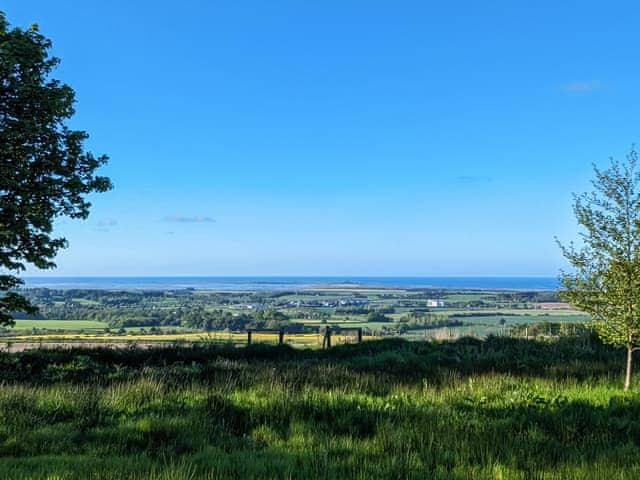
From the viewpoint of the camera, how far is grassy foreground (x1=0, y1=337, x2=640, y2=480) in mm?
6133

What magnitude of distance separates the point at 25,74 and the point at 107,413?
13.0 meters

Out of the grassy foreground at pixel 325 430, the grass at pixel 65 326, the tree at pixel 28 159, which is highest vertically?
the tree at pixel 28 159

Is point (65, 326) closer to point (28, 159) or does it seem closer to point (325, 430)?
point (28, 159)

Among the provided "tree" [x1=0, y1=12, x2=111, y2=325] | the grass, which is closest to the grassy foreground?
"tree" [x1=0, y1=12, x2=111, y2=325]

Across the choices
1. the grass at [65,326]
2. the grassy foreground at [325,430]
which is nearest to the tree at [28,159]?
the grassy foreground at [325,430]

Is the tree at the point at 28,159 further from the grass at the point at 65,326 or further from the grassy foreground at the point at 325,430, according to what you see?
the grass at the point at 65,326

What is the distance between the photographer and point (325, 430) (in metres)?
8.43

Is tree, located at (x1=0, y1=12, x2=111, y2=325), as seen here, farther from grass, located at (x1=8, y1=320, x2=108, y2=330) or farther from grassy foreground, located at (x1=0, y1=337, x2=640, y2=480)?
grass, located at (x1=8, y1=320, x2=108, y2=330)

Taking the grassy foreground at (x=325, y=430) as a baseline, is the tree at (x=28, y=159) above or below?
above

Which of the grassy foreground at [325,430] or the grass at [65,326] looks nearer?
the grassy foreground at [325,430]

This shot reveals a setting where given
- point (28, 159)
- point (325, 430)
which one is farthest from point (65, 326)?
point (325, 430)

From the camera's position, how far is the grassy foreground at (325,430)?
6133 mm

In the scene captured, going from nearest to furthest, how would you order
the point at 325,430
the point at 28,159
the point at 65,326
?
the point at 325,430 < the point at 28,159 < the point at 65,326

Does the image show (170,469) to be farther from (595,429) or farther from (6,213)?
(6,213)
